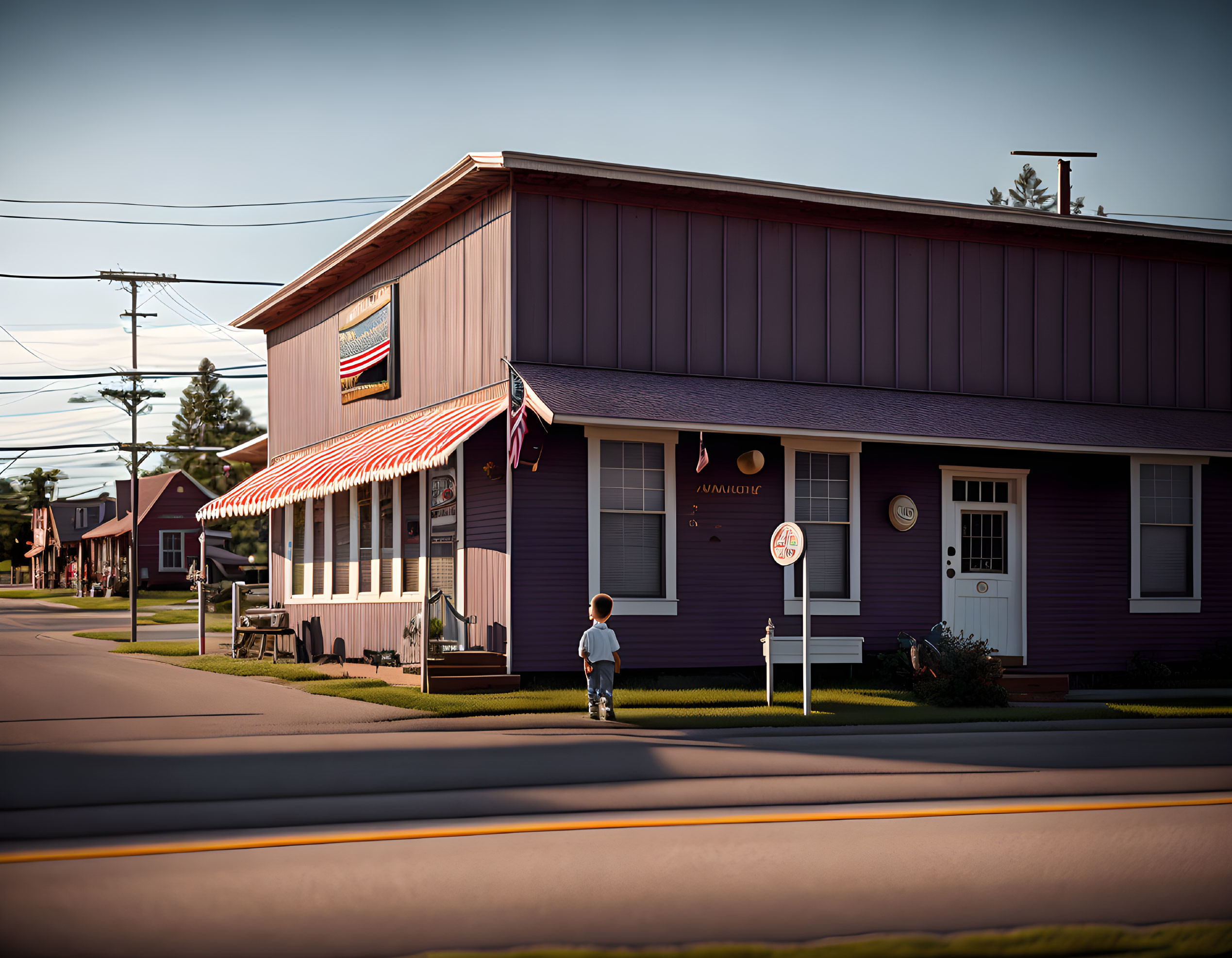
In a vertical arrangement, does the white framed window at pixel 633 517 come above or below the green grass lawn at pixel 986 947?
above

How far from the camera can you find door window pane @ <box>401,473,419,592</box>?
1959 cm

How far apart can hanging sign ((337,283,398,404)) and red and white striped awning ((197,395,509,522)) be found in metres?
0.76

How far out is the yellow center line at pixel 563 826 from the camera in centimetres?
737

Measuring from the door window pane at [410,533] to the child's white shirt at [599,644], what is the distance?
637 centimetres

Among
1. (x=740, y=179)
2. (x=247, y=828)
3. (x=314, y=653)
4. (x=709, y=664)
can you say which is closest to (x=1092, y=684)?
(x=709, y=664)

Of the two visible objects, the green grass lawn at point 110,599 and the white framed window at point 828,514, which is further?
the green grass lawn at point 110,599

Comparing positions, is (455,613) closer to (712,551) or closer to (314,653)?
(712,551)

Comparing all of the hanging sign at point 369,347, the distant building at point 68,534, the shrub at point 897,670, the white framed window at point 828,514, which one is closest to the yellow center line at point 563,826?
the shrub at point 897,670

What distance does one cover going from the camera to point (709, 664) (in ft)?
57.8

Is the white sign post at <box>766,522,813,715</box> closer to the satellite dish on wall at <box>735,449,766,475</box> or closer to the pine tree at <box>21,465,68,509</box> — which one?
the satellite dish on wall at <box>735,449,766,475</box>

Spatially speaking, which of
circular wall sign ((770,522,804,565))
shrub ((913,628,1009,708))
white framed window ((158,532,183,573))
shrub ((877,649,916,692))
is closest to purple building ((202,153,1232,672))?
shrub ((877,649,916,692))

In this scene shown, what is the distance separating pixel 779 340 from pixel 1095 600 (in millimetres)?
6639

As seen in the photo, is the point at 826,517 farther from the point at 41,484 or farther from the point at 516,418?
the point at 41,484

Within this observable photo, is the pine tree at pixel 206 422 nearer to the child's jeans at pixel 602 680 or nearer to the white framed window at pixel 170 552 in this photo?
the white framed window at pixel 170 552
